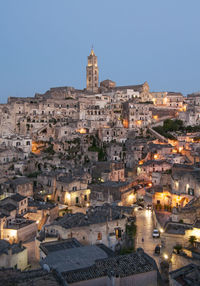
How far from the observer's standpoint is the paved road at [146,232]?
2294cm

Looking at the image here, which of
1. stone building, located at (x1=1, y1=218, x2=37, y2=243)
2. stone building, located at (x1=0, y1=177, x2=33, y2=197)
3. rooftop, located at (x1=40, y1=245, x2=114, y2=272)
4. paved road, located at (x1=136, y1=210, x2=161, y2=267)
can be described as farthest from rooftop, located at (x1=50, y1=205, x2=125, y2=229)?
stone building, located at (x1=0, y1=177, x2=33, y2=197)

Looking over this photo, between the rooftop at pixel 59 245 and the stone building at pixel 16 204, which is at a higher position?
the stone building at pixel 16 204

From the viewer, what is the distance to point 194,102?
234ft

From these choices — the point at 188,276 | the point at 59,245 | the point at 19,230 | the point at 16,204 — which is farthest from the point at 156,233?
the point at 16,204

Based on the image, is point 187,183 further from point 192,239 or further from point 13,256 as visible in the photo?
point 13,256

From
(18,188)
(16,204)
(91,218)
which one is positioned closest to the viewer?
(91,218)

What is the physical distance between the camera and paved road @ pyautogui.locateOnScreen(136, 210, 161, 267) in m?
22.9

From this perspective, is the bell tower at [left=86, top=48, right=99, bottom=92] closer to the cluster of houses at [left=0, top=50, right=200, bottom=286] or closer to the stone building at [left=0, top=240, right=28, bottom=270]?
the cluster of houses at [left=0, top=50, right=200, bottom=286]

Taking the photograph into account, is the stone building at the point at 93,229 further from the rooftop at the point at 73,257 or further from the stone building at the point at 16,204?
the stone building at the point at 16,204

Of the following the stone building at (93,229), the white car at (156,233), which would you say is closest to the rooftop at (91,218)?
the stone building at (93,229)

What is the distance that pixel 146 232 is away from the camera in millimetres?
25906

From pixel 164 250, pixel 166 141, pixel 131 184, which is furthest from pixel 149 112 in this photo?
→ pixel 164 250

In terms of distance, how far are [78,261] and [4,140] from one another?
127 feet

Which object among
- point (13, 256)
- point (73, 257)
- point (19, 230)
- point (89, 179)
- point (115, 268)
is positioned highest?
point (89, 179)
